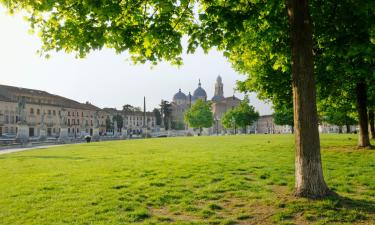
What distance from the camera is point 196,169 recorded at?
1406 centimetres

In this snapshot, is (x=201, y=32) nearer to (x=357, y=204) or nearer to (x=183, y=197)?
(x=183, y=197)

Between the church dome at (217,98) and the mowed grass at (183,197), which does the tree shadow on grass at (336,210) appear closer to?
the mowed grass at (183,197)

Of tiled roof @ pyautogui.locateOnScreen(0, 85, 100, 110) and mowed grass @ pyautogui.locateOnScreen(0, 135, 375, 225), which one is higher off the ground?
tiled roof @ pyautogui.locateOnScreen(0, 85, 100, 110)

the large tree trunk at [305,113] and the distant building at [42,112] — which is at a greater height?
the distant building at [42,112]

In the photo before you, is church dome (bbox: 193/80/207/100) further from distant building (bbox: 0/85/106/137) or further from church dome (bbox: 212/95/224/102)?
distant building (bbox: 0/85/106/137)

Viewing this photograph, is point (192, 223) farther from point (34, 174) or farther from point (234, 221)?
point (34, 174)

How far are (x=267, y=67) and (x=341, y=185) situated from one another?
10172 mm

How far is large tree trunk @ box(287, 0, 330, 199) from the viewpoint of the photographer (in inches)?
326

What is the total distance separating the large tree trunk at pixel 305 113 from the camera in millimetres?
8281

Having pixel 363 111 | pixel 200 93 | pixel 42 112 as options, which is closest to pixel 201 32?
pixel 363 111

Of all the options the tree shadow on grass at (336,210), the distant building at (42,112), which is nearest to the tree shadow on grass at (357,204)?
the tree shadow on grass at (336,210)

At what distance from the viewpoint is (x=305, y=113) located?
8312mm

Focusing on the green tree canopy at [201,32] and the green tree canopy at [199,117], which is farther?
the green tree canopy at [199,117]

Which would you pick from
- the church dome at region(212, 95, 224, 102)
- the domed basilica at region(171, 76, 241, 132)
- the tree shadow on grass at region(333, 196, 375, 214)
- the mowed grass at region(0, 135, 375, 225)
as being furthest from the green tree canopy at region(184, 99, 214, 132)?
the tree shadow on grass at region(333, 196, 375, 214)
